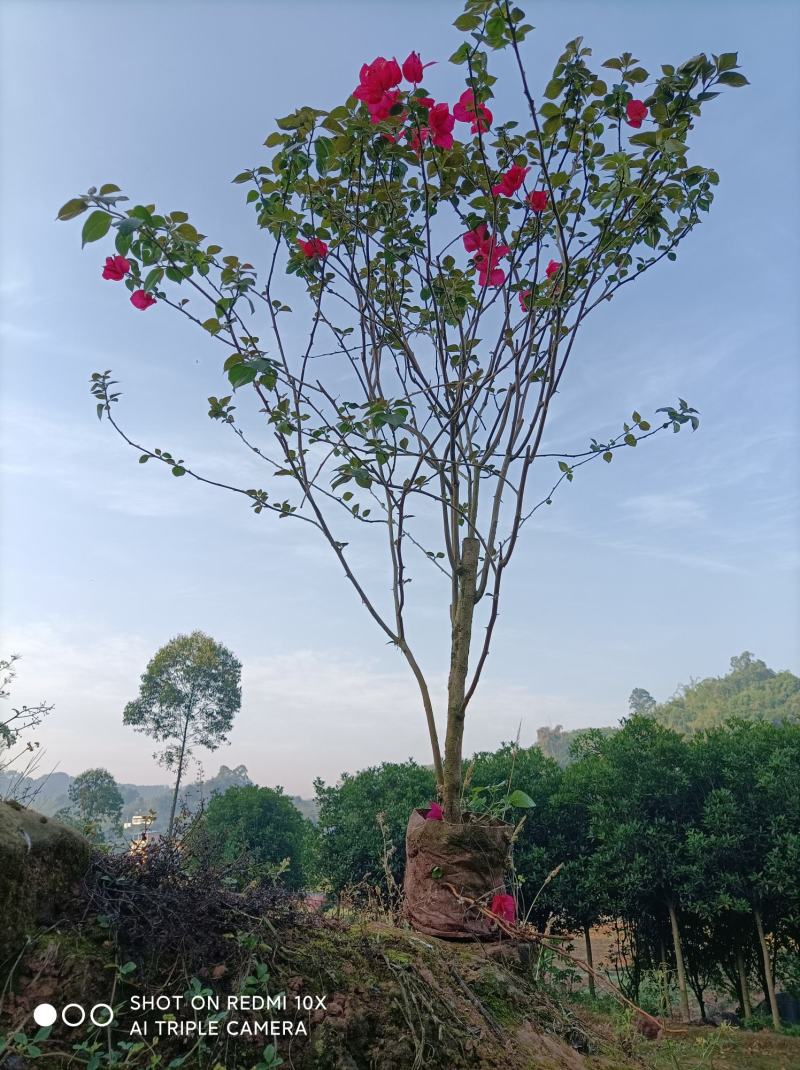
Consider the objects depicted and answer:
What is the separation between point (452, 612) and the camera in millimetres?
3361

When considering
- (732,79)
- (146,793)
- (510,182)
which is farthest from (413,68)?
(146,793)

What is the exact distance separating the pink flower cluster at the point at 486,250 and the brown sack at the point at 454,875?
2.59 meters

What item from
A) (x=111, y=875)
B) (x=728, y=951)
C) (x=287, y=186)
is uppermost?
(x=287, y=186)

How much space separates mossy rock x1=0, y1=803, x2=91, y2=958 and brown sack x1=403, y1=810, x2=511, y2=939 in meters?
1.43

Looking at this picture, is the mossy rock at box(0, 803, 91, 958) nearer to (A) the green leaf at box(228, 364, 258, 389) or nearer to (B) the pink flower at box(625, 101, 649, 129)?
(A) the green leaf at box(228, 364, 258, 389)

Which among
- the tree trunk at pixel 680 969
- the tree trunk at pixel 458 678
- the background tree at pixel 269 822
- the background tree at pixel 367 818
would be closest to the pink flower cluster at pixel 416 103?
the tree trunk at pixel 458 678

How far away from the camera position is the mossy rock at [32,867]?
178 cm

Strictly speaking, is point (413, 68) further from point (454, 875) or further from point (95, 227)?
point (454, 875)

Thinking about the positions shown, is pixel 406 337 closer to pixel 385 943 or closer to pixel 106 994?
pixel 385 943

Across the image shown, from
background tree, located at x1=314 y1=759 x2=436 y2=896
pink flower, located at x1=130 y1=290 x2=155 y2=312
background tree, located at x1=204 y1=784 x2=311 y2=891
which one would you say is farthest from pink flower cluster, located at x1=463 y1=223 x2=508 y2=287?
background tree, located at x1=204 y1=784 x2=311 y2=891

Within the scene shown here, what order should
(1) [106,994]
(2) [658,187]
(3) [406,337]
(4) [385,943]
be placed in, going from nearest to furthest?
(1) [106,994] < (4) [385,943] < (2) [658,187] < (3) [406,337]

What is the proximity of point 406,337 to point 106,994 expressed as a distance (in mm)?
3190

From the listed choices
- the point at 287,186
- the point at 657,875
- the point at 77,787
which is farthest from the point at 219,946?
the point at 77,787

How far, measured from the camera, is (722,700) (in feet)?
225
